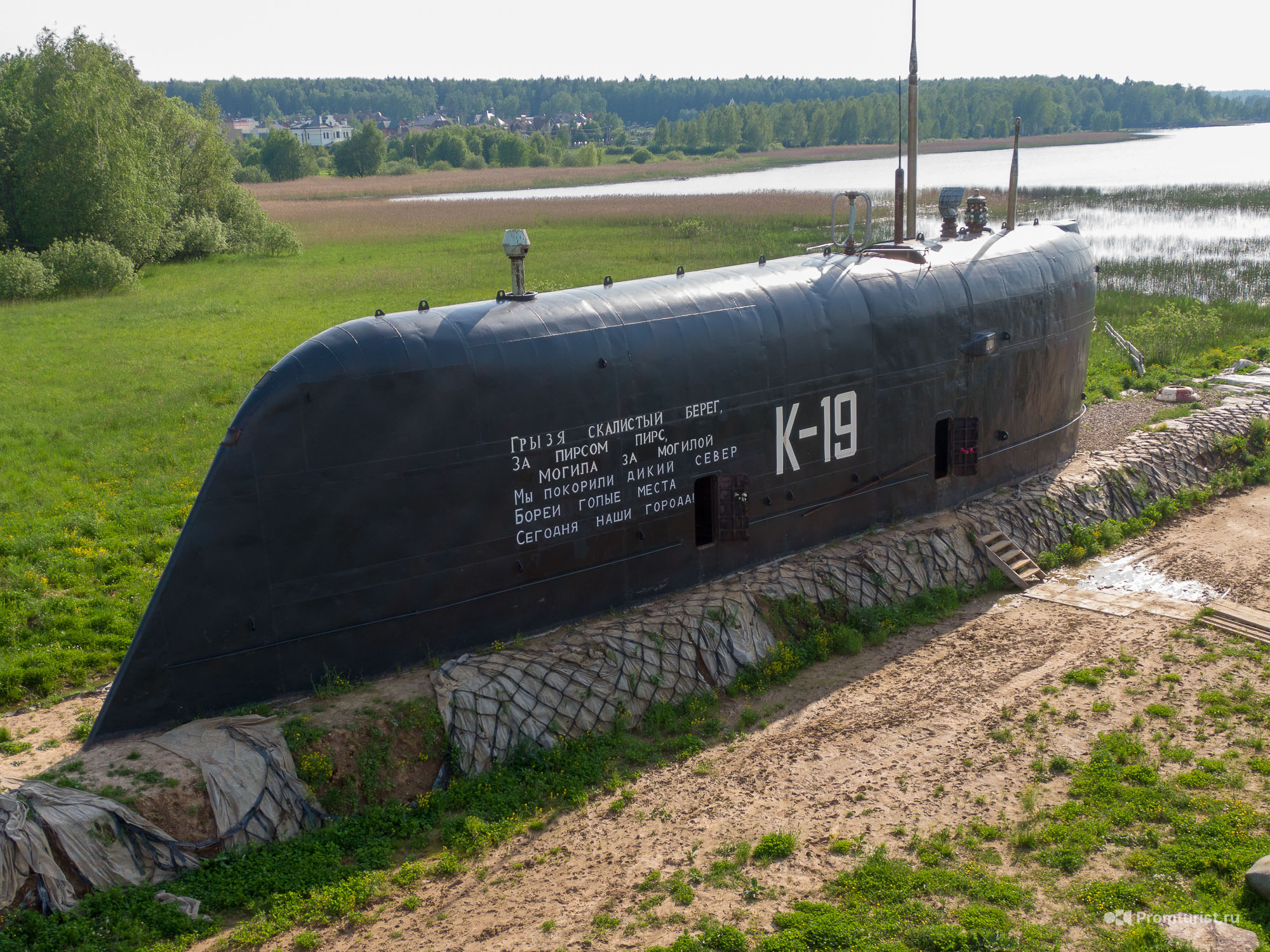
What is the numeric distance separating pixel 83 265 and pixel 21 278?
286 cm

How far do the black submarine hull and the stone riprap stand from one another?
17.6 inches

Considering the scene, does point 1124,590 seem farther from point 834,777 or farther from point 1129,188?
point 1129,188

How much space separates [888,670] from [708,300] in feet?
20.0

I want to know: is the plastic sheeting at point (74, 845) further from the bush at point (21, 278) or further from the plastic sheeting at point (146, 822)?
the bush at point (21, 278)

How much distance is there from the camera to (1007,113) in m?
150

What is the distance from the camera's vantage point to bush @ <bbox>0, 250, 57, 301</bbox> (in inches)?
1646

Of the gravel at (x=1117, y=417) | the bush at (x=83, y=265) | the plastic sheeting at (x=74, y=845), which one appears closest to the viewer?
the plastic sheeting at (x=74, y=845)

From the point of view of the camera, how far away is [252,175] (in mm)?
106938

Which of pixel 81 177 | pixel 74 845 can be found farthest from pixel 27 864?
pixel 81 177

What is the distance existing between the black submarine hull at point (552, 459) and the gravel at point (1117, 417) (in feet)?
23.4

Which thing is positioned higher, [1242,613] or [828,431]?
[828,431]

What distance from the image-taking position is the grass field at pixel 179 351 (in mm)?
17625

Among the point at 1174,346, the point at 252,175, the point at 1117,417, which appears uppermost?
the point at 252,175

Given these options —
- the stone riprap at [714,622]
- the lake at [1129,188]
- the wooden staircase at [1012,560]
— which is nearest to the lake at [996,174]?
the lake at [1129,188]
